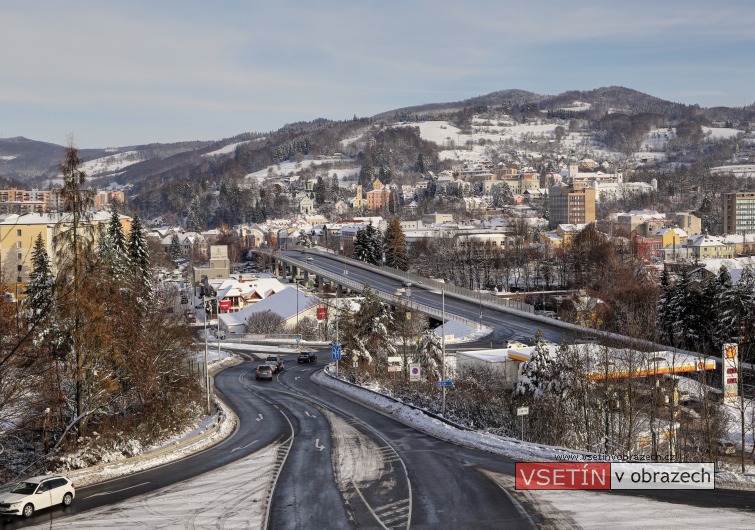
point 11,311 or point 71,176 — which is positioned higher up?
point 71,176

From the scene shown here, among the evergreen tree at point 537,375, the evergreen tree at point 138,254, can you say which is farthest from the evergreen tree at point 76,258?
the evergreen tree at point 138,254

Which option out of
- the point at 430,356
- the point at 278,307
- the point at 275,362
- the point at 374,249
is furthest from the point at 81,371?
the point at 374,249

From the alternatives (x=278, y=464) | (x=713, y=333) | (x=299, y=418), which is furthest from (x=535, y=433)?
(x=713, y=333)

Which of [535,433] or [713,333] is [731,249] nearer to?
[713,333]

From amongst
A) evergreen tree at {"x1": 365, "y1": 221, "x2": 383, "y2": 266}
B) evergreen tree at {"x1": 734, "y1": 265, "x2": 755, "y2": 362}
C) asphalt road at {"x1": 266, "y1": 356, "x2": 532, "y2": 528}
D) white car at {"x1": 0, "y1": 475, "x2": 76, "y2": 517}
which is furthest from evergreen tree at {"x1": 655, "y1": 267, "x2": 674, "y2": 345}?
evergreen tree at {"x1": 365, "y1": 221, "x2": 383, "y2": 266}

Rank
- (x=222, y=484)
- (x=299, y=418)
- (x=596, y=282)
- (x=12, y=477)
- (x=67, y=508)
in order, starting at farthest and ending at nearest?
(x=596, y=282) < (x=299, y=418) < (x=12, y=477) < (x=222, y=484) < (x=67, y=508)

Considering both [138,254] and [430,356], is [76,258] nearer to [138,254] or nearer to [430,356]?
[430,356]
